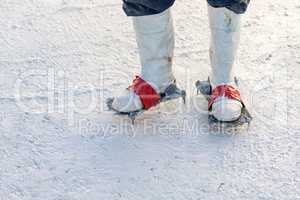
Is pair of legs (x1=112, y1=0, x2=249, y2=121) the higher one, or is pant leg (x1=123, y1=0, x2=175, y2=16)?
pant leg (x1=123, y1=0, x2=175, y2=16)

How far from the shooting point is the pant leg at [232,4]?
1208 millimetres

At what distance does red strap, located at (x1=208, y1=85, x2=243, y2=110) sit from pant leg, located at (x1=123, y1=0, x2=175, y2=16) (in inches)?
9.4

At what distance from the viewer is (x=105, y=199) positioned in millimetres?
1223

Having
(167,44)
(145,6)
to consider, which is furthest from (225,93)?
(145,6)

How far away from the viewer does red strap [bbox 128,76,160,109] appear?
1.38 m

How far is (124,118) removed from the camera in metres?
1.43

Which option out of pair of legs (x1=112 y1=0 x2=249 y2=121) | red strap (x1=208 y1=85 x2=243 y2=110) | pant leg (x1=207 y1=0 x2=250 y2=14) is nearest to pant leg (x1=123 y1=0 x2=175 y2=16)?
pair of legs (x1=112 y1=0 x2=249 y2=121)

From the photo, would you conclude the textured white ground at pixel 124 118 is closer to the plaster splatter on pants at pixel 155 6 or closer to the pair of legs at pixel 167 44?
the pair of legs at pixel 167 44

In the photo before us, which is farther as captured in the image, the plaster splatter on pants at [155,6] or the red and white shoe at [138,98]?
the red and white shoe at [138,98]

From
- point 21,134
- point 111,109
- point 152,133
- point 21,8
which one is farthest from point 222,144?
point 21,8

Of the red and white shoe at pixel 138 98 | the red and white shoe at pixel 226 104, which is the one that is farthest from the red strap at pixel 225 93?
the red and white shoe at pixel 138 98

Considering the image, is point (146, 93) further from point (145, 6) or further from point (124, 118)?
point (145, 6)

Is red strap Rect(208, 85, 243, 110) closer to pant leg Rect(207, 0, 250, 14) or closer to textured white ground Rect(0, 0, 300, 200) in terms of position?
textured white ground Rect(0, 0, 300, 200)

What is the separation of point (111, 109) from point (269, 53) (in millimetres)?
485
